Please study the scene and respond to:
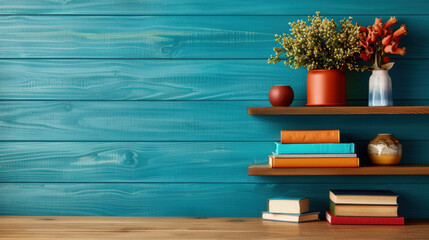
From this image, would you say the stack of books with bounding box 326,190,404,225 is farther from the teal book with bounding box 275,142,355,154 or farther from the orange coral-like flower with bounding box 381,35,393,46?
the orange coral-like flower with bounding box 381,35,393,46

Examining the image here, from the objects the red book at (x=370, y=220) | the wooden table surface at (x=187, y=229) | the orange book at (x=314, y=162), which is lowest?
the wooden table surface at (x=187, y=229)

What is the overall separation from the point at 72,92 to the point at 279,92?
882 millimetres

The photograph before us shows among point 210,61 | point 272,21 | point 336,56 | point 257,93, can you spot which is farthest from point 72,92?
point 336,56

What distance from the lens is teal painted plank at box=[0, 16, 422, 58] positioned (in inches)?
69.9

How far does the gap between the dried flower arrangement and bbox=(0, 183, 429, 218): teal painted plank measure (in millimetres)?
532

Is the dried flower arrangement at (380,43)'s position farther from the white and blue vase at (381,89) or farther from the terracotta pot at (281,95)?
the terracotta pot at (281,95)

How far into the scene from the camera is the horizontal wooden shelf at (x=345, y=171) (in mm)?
1592

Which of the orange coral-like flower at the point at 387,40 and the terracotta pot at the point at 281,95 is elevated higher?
the orange coral-like flower at the point at 387,40

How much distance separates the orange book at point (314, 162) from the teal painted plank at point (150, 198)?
19cm

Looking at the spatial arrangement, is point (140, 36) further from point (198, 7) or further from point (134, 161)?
point (134, 161)

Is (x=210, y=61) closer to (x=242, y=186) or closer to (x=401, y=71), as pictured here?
(x=242, y=186)

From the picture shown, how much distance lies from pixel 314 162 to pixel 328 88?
0.97ft

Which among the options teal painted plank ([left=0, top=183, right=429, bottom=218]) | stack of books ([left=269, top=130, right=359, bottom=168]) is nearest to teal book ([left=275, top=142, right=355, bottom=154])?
stack of books ([left=269, top=130, right=359, bottom=168])

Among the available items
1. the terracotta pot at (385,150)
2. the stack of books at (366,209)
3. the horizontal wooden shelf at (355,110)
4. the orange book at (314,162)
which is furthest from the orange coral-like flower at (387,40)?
the stack of books at (366,209)
